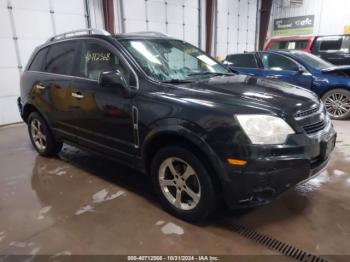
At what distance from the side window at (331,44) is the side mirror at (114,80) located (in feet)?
26.0

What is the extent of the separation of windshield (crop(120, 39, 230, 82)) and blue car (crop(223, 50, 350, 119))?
7.31ft

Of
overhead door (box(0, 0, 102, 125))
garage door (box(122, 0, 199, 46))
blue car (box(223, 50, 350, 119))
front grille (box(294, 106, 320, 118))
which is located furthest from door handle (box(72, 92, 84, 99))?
garage door (box(122, 0, 199, 46))

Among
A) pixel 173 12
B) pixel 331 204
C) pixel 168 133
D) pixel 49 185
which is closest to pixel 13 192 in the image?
pixel 49 185

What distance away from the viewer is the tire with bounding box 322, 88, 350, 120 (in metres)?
5.45

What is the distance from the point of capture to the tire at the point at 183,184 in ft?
6.83

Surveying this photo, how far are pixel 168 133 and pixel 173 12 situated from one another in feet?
25.7

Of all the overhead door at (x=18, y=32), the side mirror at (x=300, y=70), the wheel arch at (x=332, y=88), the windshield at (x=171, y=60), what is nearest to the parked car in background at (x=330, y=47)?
the side mirror at (x=300, y=70)

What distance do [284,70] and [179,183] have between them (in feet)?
14.9

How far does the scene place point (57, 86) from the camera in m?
3.20

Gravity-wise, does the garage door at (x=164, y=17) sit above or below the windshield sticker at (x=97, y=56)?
above

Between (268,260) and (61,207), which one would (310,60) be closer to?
(268,260)

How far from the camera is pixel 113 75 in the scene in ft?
7.77

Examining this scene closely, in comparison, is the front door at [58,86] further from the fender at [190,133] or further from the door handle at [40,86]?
the fender at [190,133]

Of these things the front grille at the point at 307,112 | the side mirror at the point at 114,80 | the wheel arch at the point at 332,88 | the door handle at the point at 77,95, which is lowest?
the wheel arch at the point at 332,88
